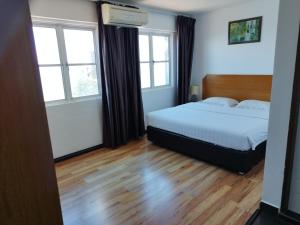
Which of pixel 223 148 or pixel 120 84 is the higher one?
pixel 120 84

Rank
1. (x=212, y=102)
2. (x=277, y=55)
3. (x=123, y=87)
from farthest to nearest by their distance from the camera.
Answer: (x=212, y=102), (x=123, y=87), (x=277, y=55)

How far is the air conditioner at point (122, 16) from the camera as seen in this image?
308cm

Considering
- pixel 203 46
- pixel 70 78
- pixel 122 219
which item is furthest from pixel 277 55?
pixel 203 46

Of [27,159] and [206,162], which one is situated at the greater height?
[27,159]

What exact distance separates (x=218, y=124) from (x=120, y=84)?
1.72 meters

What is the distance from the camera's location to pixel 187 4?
3.72 metres

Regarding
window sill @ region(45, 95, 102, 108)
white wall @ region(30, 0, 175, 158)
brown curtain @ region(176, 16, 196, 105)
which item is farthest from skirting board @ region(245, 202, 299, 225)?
brown curtain @ region(176, 16, 196, 105)

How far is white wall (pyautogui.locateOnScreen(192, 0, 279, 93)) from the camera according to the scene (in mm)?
3656

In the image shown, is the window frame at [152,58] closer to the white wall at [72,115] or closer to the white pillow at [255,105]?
the white wall at [72,115]

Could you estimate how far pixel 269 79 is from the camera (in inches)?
149

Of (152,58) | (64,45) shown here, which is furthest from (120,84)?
(152,58)

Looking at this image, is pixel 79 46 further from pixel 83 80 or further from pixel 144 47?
pixel 144 47

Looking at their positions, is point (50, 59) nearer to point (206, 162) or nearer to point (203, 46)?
point (206, 162)

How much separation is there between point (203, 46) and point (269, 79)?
157cm
